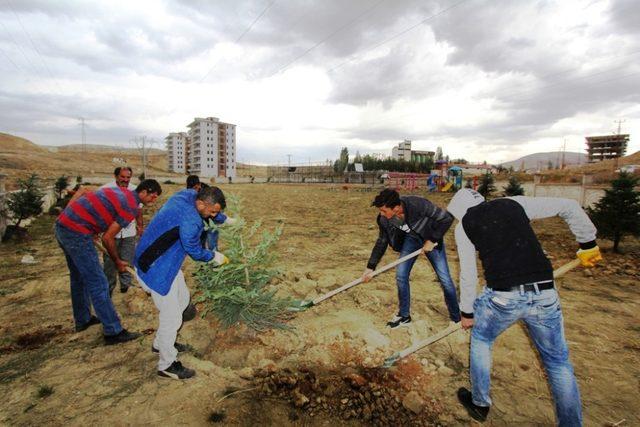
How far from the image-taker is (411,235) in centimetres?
386

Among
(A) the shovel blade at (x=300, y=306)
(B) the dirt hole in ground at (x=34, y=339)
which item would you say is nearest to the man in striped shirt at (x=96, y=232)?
(B) the dirt hole in ground at (x=34, y=339)

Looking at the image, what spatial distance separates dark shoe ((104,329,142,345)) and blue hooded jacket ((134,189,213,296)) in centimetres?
125

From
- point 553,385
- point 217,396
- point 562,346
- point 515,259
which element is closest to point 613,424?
point 553,385

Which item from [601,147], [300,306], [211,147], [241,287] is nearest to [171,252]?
[241,287]

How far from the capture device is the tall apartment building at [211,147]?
6719 cm

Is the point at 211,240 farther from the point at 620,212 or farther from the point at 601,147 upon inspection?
Result: the point at 601,147

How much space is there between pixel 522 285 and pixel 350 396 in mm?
1738

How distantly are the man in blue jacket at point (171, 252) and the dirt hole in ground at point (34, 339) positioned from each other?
1826mm

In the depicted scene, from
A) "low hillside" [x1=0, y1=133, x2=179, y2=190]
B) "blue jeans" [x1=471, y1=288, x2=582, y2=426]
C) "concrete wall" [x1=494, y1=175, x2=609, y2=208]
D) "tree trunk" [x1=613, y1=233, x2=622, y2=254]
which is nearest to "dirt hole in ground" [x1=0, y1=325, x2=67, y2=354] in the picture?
"blue jeans" [x1=471, y1=288, x2=582, y2=426]

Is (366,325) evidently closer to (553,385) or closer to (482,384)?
(482,384)

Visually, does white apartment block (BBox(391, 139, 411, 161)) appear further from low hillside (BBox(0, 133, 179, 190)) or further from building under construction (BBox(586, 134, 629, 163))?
low hillside (BBox(0, 133, 179, 190))

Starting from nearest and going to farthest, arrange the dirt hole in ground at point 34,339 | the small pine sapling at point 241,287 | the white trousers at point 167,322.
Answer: the white trousers at point 167,322
the dirt hole in ground at point 34,339
the small pine sapling at point 241,287

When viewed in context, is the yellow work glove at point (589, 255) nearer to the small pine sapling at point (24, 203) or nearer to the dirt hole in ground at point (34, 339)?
the dirt hole in ground at point (34, 339)

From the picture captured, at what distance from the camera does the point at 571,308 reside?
488cm
